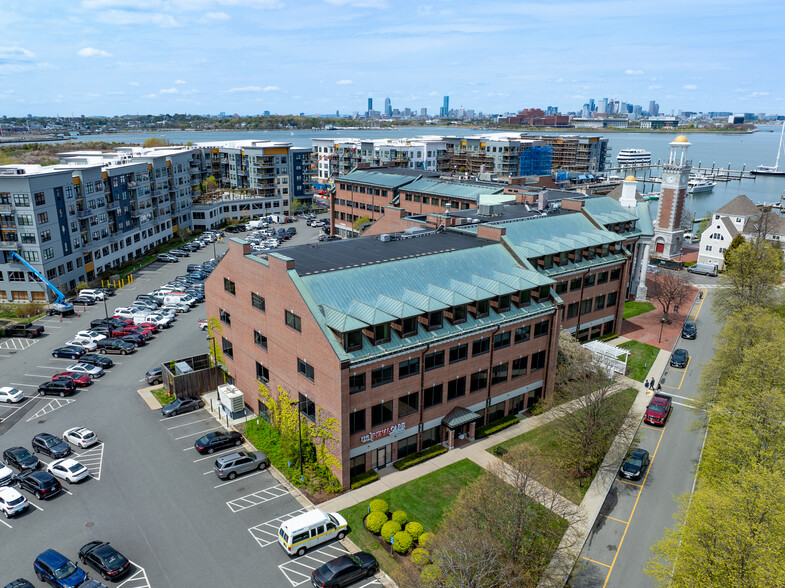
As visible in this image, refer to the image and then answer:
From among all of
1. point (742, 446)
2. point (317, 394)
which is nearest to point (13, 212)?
point (317, 394)

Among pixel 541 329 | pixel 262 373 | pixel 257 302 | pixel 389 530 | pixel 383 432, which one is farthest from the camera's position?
pixel 541 329

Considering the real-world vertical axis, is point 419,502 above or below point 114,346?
above

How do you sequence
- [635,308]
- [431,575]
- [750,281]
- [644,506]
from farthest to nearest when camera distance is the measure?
1. [635,308]
2. [750,281]
3. [644,506]
4. [431,575]

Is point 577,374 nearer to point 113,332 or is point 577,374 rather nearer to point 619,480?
point 619,480

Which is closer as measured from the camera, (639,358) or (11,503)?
(11,503)

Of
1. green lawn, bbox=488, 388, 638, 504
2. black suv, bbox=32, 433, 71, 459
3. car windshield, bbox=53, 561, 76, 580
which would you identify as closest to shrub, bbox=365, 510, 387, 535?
green lawn, bbox=488, 388, 638, 504

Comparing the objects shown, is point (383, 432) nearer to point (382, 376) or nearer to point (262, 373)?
point (382, 376)

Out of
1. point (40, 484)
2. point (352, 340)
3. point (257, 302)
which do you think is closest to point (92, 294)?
point (257, 302)
